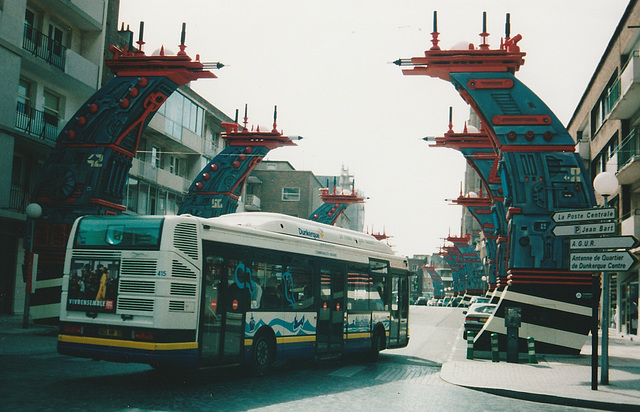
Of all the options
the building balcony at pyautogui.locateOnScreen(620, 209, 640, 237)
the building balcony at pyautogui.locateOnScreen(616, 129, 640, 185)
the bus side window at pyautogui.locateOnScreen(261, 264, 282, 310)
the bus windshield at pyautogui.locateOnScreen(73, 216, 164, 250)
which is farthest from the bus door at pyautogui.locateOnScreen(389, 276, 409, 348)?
the building balcony at pyautogui.locateOnScreen(620, 209, 640, 237)

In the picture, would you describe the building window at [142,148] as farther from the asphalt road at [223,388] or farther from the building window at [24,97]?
the asphalt road at [223,388]

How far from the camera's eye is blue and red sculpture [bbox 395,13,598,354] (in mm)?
19234

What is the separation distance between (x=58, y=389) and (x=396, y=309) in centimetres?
1119

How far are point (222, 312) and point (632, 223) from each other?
2330 cm

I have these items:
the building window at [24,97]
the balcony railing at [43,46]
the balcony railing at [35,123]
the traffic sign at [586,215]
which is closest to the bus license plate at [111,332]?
the traffic sign at [586,215]

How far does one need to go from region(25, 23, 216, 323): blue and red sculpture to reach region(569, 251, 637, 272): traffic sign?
1475cm

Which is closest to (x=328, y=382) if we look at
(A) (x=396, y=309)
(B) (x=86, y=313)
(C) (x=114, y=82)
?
(B) (x=86, y=313)

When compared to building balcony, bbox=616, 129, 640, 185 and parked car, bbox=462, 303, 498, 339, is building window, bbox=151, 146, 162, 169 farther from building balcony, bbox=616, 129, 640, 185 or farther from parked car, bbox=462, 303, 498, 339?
building balcony, bbox=616, 129, 640, 185

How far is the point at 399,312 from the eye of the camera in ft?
65.0

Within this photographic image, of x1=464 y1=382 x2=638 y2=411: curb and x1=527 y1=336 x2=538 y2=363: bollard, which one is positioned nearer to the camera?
x1=464 y1=382 x2=638 y2=411: curb

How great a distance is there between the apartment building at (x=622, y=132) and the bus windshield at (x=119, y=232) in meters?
19.7

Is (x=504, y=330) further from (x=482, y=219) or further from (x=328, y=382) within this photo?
(x=482, y=219)

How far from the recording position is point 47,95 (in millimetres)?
29266

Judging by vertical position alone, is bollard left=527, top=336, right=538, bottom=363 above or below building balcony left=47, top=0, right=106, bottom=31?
below
